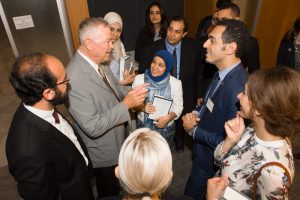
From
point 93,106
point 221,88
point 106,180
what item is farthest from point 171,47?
point 106,180

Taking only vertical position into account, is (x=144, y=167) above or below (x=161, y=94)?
above

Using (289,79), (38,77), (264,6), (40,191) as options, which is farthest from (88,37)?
(264,6)

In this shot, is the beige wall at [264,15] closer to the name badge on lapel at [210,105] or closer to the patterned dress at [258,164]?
the name badge on lapel at [210,105]

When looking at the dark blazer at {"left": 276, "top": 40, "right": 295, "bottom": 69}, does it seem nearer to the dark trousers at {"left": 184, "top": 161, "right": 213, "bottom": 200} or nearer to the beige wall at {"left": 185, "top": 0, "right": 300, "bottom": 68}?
the beige wall at {"left": 185, "top": 0, "right": 300, "bottom": 68}

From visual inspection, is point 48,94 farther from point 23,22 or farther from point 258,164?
point 23,22

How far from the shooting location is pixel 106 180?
2.55 metres

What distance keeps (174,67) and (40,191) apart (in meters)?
2.07

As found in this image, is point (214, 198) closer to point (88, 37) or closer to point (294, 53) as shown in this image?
point (88, 37)

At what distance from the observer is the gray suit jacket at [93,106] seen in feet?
6.26

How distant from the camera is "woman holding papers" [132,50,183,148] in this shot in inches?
97.7

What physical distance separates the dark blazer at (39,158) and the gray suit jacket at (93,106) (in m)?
0.28

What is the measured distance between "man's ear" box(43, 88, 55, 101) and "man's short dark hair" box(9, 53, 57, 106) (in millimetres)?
27

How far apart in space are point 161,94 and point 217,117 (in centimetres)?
70

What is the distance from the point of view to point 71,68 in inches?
77.0
